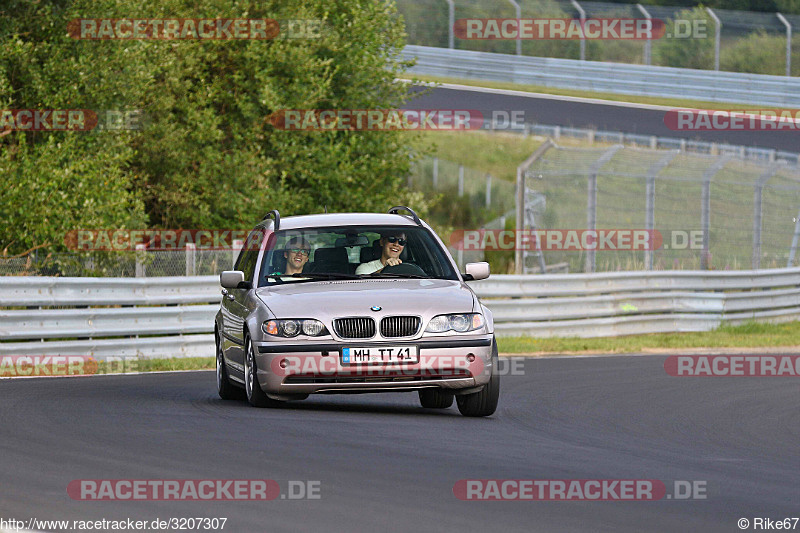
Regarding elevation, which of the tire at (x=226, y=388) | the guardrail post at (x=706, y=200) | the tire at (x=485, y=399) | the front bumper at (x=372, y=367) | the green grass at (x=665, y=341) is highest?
the front bumper at (x=372, y=367)

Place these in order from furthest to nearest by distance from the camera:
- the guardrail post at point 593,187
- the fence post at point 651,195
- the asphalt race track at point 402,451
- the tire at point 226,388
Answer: the fence post at point 651,195, the guardrail post at point 593,187, the tire at point 226,388, the asphalt race track at point 402,451

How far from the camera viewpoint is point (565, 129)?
4212 centimetres

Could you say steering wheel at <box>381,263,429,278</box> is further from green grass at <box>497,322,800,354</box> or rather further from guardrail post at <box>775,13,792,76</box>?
guardrail post at <box>775,13,792,76</box>

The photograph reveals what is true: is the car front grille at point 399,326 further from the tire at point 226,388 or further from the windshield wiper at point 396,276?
the tire at point 226,388

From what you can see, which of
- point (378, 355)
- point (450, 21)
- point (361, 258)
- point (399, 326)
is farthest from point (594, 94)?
point (378, 355)

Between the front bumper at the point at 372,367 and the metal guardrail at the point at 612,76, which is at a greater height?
the front bumper at the point at 372,367

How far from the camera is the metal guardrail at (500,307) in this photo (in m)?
16.8

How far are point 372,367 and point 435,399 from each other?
1738 millimetres

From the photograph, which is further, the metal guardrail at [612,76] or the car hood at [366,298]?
the metal guardrail at [612,76]

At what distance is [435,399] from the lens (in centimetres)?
1222

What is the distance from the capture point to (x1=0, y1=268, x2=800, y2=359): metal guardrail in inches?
660

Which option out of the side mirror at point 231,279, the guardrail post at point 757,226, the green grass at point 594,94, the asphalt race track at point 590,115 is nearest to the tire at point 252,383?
the side mirror at point 231,279

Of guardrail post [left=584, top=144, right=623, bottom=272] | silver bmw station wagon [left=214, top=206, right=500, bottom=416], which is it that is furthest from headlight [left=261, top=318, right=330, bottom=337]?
guardrail post [left=584, top=144, right=623, bottom=272]

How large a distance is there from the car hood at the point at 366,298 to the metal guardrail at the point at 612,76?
29.6 m
